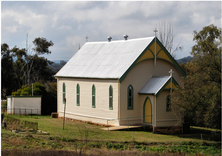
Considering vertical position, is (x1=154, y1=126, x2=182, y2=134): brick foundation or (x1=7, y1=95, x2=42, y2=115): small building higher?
(x1=7, y1=95, x2=42, y2=115): small building

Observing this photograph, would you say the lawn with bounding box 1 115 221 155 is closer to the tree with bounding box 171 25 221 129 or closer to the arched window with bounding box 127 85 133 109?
the tree with bounding box 171 25 221 129

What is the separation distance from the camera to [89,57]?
37625 mm

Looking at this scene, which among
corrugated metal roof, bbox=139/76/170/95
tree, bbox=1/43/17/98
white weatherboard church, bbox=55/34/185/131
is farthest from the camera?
tree, bbox=1/43/17/98

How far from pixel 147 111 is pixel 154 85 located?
2478 mm

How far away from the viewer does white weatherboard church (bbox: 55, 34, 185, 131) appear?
99.6 ft

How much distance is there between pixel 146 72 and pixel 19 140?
1487 cm

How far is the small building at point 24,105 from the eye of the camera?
41.8 metres

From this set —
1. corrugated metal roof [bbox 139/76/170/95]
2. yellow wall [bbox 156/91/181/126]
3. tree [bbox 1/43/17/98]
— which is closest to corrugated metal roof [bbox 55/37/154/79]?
corrugated metal roof [bbox 139/76/170/95]

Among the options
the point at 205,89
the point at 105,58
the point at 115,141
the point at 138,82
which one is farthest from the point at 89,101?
the point at 205,89

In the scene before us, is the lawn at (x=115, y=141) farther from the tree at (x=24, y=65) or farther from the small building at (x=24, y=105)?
the tree at (x=24, y=65)

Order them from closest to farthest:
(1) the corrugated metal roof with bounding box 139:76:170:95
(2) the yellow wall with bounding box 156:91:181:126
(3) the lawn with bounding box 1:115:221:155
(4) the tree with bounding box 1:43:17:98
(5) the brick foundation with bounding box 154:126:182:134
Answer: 1. (3) the lawn with bounding box 1:115:221:155
2. (5) the brick foundation with bounding box 154:126:182:134
3. (2) the yellow wall with bounding box 156:91:181:126
4. (1) the corrugated metal roof with bounding box 139:76:170:95
5. (4) the tree with bounding box 1:43:17:98

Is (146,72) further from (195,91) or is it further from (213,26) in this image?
(213,26)

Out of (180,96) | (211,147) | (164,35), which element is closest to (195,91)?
(180,96)

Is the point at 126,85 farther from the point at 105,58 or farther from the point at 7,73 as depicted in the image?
the point at 7,73
